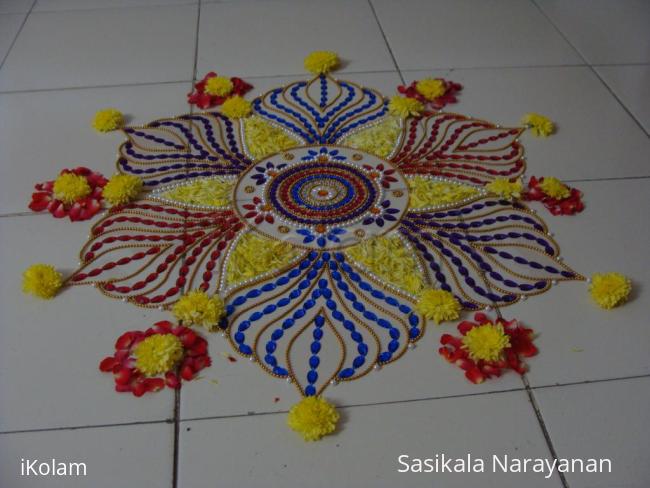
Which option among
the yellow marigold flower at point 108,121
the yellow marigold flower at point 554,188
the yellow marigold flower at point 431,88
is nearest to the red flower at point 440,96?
the yellow marigold flower at point 431,88

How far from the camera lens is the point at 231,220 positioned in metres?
1.29

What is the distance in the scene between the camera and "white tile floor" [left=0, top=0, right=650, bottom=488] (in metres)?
0.93

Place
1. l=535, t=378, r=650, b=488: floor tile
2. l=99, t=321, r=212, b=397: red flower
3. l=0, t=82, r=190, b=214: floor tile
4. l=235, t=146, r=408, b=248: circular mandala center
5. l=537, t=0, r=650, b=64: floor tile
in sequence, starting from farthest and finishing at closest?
l=537, t=0, r=650, b=64: floor tile → l=0, t=82, r=190, b=214: floor tile → l=235, t=146, r=408, b=248: circular mandala center → l=99, t=321, r=212, b=397: red flower → l=535, t=378, r=650, b=488: floor tile

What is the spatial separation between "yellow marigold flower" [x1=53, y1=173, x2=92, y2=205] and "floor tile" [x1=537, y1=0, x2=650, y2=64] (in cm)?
145

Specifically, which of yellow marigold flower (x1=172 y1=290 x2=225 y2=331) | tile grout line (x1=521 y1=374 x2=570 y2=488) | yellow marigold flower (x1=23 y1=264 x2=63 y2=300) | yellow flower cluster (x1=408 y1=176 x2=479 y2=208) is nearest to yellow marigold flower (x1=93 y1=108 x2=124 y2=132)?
yellow marigold flower (x1=23 y1=264 x2=63 y2=300)

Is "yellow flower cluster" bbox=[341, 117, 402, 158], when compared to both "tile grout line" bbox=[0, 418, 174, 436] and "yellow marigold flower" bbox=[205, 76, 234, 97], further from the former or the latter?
"tile grout line" bbox=[0, 418, 174, 436]

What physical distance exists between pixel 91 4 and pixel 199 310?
5.13 ft

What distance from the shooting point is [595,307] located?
1.13 metres

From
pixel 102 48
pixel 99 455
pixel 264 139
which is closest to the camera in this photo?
pixel 99 455

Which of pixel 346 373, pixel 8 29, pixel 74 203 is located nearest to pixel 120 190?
pixel 74 203

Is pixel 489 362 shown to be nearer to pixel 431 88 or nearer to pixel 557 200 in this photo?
pixel 557 200

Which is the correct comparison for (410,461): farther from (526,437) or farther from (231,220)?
(231,220)

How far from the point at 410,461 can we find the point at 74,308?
0.67 m

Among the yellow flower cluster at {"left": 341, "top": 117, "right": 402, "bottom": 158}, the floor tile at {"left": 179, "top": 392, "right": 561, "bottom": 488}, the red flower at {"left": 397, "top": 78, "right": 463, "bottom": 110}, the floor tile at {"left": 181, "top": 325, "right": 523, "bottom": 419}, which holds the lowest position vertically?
the floor tile at {"left": 179, "top": 392, "right": 561, "bottom": 488}
